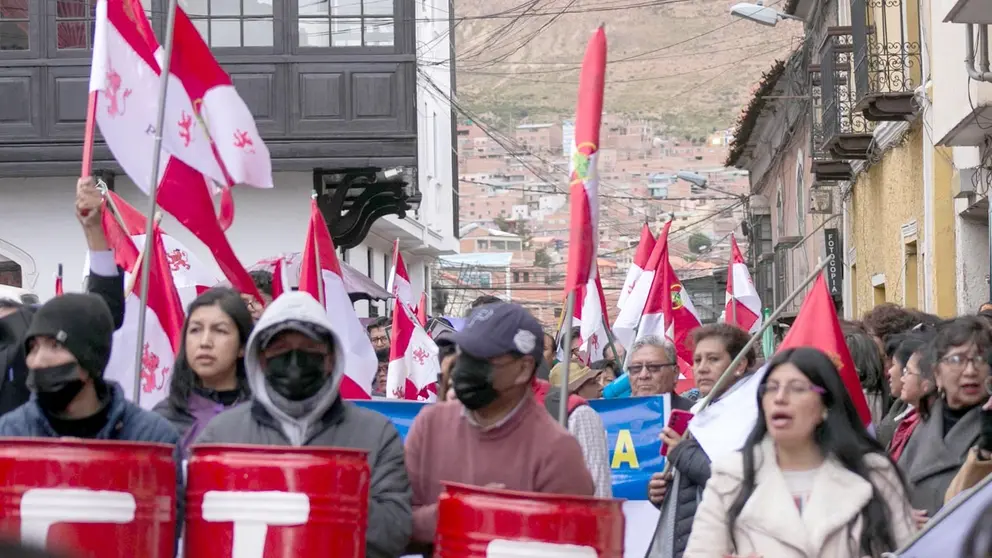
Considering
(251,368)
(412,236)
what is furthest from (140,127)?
(412,236)

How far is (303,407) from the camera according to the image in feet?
15.6

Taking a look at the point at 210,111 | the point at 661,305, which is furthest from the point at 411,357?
the point at 210,111

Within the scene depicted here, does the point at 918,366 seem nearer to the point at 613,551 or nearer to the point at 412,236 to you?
the point at 613,551

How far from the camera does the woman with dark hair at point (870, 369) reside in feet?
28.1

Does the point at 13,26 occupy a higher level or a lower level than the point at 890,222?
higher

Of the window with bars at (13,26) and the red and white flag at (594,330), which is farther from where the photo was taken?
the window with bars at (13,26)

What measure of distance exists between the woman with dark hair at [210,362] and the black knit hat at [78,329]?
1060 mm

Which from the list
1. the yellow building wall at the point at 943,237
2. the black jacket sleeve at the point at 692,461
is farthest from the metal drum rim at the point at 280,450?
the yellow building wall at the point at 943,237

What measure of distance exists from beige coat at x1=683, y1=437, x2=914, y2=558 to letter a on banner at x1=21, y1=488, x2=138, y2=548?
Answer: 163cm

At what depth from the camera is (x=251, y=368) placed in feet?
15.9

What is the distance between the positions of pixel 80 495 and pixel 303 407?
34.3 inches

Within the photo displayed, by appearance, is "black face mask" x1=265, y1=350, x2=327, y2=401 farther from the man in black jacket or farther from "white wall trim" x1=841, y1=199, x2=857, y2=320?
"white wall trim" x1=841, y1=199, x2=857, y2=320

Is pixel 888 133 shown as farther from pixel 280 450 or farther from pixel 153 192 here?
pixel 280 450

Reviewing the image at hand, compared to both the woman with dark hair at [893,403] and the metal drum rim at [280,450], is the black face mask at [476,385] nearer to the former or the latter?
the metal drum rim at [280,450]
